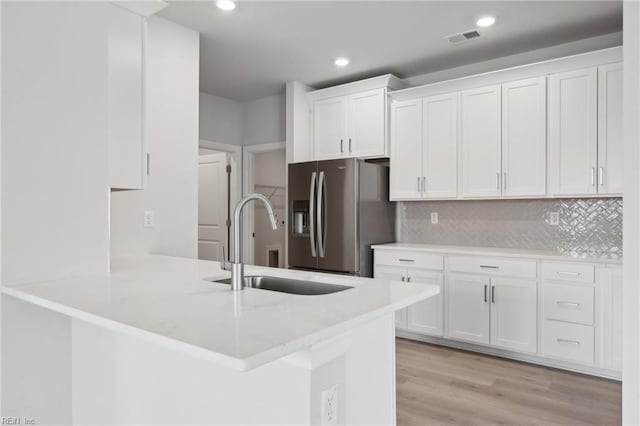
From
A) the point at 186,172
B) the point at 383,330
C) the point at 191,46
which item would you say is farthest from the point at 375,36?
the point at 383,330

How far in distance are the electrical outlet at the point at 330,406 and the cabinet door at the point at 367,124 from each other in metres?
3.26

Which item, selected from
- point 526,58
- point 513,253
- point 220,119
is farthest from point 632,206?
point 220,119

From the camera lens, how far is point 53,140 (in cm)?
168

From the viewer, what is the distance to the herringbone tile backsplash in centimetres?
332

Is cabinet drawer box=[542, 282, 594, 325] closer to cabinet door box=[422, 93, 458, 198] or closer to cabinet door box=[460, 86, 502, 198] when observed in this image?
cabinet door box=[460, 86, 502, 198]

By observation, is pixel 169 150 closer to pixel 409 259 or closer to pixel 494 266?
pixel 409 259

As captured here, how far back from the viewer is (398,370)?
3.07 meters

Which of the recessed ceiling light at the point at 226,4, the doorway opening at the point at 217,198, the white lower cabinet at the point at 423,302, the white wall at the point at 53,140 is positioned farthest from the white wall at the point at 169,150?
the doorway opening at the point at 217,198

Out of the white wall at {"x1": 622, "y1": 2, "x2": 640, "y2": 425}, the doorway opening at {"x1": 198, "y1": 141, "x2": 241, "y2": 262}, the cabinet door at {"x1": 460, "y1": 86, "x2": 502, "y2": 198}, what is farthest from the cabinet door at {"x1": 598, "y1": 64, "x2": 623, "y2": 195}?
the doorway opening at {"x1": 198, "y1": 141, "x2": 241, "y2": 262}

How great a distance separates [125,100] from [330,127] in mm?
2764

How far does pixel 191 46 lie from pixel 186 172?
1.01 m

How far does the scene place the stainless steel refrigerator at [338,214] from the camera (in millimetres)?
3898

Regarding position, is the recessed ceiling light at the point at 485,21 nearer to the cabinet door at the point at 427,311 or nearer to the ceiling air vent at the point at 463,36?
the ceiling air vent at the point at 463,36

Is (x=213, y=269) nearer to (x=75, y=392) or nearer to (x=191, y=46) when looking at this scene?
(x=75, y=392)
